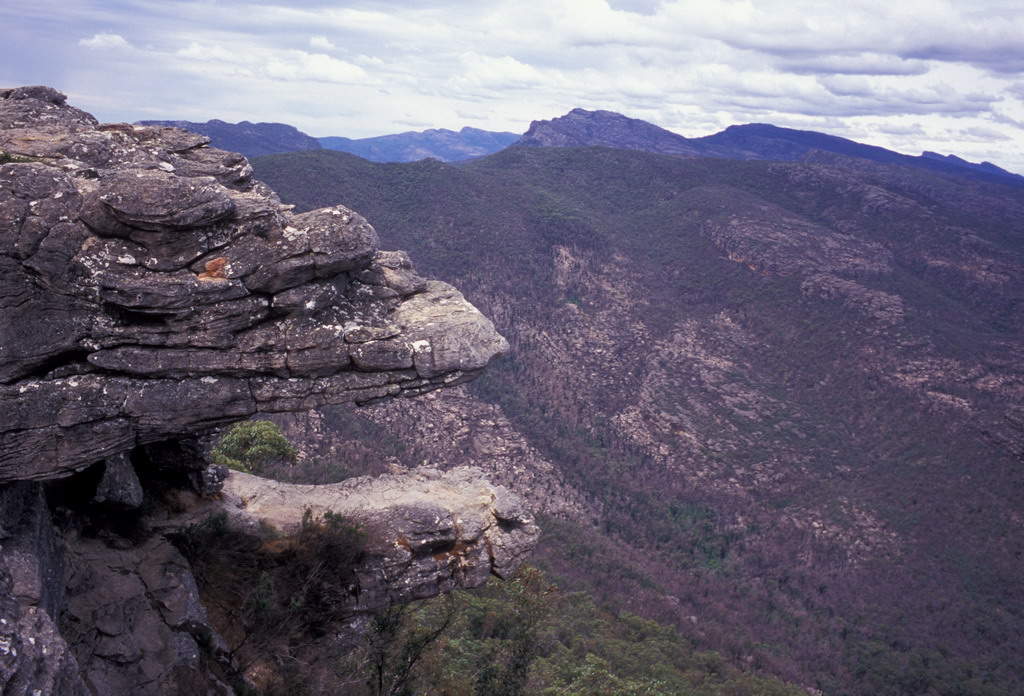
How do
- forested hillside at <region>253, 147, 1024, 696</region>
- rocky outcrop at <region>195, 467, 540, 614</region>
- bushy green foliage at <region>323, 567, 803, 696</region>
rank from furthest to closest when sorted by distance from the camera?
forested hillside at <region>253, 147, 1024, 696</region>
bushy green foliage at <region>323, 567, 803, 696</region>
rocky outcrop at <region>195, 467, 540, 614</region>

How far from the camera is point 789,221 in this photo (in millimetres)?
99812

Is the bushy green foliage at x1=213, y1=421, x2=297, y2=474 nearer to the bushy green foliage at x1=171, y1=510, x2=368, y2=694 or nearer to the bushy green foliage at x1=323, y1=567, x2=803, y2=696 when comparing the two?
the bushy green foliage at x1=323, y1=567, x2=803, y2=696

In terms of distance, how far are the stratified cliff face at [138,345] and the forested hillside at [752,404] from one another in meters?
23.9

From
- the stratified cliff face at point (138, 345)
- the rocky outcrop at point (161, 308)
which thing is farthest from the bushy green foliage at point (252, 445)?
the rocky outcrop at point (161, 308)

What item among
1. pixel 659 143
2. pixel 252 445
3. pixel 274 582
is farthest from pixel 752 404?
pixel 659 143

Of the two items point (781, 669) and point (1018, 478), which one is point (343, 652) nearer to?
point (781, 669)

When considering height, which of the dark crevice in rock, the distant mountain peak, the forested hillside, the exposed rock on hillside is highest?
the distant mountain peak

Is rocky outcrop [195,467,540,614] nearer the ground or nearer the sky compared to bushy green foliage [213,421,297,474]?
nearer the sky

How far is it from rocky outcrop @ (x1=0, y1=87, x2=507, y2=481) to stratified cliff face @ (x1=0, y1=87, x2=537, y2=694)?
0.03 m

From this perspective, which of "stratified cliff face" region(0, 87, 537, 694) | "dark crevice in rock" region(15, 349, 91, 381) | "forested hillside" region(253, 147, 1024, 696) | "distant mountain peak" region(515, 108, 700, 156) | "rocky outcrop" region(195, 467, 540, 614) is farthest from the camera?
"distant mountain peak" region(515, 108, 700, 156)

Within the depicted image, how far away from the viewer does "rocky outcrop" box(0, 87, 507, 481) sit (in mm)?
11000

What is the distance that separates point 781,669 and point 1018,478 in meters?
34.7

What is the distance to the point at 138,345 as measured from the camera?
1189cm

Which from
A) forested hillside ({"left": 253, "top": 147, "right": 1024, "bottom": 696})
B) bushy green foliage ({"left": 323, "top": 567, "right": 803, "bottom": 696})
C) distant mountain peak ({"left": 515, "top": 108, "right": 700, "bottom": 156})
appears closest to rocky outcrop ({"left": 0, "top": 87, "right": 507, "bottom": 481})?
bushy green foliage ({"left": 323, "top": 567, "right": 803, "bottom": 696})
